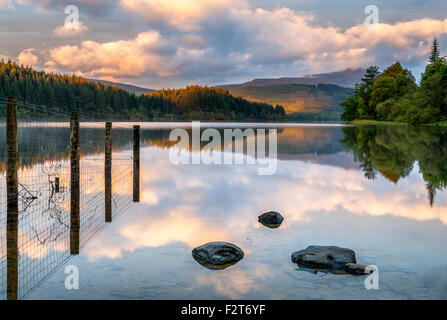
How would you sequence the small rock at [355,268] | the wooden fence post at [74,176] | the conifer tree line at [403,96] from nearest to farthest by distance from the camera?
the small rock at [355,268] < the wooden fence post at [74,176] < the conifer tree line at [403,96]

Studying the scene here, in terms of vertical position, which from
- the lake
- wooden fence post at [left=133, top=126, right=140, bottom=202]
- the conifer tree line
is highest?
the conifer tree line

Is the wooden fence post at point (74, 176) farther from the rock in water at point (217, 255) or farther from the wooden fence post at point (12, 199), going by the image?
the rock in water at point (217, 255)

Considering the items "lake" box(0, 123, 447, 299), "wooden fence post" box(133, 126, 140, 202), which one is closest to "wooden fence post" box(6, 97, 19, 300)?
"lake" box(0, 123, 447, 299)

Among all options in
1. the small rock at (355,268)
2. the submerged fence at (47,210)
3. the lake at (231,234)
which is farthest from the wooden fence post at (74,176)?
the small rock at (355,268)

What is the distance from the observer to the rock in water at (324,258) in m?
9.74

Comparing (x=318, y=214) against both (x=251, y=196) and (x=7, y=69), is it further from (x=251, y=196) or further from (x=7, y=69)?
(x=7, y=69)

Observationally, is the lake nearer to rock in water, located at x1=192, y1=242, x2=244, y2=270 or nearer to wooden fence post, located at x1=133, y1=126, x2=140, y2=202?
rock in water, located at x1=192, y1=242, x2=244, y2=270

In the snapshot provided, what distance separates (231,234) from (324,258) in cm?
388

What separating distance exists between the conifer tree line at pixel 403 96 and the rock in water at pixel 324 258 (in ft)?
312

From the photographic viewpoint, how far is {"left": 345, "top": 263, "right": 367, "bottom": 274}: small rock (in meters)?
9.38

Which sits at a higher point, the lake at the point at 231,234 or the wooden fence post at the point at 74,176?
the wooden fence post at the point at 74,176

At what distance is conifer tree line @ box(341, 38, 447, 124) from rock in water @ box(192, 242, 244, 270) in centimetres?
9628
